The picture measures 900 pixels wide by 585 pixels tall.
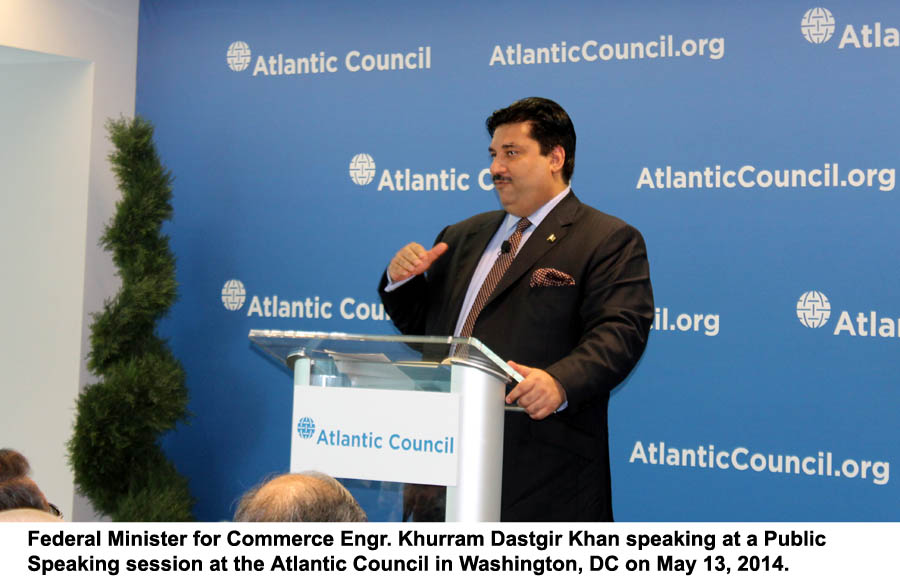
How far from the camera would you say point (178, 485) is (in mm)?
4547

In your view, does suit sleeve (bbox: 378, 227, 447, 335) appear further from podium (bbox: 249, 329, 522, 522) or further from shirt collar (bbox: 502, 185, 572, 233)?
podium (bbox: 249, 329, 522, 522)

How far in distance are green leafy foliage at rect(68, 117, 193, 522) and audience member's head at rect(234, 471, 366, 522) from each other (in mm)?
3091

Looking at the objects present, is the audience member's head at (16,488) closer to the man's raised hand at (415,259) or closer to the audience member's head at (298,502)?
the audience member's head at (298,502)

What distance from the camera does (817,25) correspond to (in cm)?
378

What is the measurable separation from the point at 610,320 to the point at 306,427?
0.96 meters

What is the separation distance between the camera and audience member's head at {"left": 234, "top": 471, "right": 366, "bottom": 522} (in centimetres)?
142

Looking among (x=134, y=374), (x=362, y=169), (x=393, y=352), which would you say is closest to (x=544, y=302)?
(x=393, y=352)

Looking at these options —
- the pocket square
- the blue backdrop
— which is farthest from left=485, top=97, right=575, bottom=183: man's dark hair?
the blue backdrop

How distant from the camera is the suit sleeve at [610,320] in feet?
7.61

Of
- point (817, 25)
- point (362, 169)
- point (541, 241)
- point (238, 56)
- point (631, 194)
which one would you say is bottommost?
point (541, 241)

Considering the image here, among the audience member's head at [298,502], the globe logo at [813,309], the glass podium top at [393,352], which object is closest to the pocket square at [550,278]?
the glass podium top at [393,352]

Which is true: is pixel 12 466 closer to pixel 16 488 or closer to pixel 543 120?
pixel 16 488

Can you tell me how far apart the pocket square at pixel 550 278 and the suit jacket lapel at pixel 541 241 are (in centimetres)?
4
